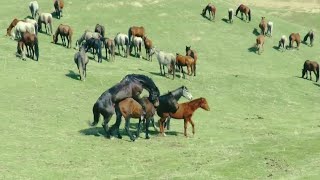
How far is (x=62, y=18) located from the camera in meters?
57.0

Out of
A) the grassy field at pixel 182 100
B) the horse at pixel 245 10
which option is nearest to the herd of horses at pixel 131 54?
the horse at pixel 245 10

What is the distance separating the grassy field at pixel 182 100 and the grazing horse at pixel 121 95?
1.42m

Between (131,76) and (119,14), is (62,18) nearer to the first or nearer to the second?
(119,14)

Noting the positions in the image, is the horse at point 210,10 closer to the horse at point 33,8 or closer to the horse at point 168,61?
the horse at point 33,8

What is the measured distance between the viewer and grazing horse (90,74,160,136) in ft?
74.5

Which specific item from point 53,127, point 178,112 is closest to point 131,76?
point 178,112

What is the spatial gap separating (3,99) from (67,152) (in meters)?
10.1

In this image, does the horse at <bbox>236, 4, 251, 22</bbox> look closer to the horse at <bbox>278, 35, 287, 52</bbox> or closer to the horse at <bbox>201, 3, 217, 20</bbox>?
the horse at <bbox>201, 3, 217, 20</bbox>

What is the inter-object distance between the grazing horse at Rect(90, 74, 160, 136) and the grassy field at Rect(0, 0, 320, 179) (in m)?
1.42

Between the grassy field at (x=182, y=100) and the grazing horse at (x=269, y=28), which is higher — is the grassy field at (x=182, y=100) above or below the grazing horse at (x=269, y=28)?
below

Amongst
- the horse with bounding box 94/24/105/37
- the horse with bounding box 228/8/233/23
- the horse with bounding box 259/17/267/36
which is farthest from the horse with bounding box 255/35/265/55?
the horse with bounding box 94/24/105/37

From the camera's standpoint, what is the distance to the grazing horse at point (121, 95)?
22.7m

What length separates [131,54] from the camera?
49281 millimetres

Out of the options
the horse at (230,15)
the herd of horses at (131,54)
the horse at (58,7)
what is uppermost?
the horse at (58,7)
